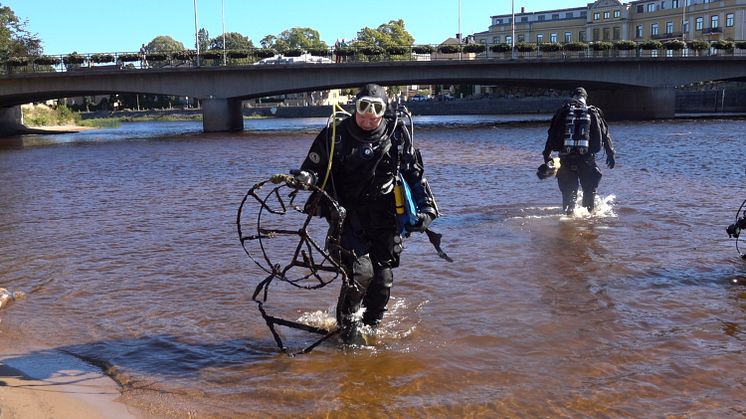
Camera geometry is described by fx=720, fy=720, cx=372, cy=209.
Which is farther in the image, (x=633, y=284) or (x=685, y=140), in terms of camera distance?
(x=685, y=140)

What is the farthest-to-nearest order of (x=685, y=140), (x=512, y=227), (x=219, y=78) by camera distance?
(x=219, y=78)
(x=685, y=140)
(x=512, y=227)

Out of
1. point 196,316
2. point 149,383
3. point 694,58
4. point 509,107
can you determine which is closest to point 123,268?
point 196,316

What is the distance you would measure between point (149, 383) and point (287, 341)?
1.26 m

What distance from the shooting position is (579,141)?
421 inches

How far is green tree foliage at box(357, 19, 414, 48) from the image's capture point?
123875 mm

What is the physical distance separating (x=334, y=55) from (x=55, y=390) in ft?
170

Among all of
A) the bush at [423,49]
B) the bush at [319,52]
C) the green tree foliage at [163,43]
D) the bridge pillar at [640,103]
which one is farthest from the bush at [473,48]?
the green tree foliage at [163,43]

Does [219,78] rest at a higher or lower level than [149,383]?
higher

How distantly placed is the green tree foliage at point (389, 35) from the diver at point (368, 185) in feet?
386

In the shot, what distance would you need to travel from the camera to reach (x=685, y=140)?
3080 cm

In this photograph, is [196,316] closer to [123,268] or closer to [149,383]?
[149,383]

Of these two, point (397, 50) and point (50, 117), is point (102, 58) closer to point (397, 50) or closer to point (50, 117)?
point (397, 50)

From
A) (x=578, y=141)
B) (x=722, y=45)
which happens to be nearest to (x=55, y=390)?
(x=578, y=141)

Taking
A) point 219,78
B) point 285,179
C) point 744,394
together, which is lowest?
point 744,394
